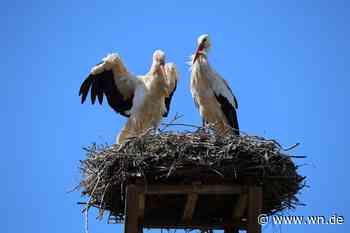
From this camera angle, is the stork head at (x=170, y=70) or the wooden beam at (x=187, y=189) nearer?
the wooden beam at (x=187, y=189)

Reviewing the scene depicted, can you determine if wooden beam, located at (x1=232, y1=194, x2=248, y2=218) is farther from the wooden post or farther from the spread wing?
the spread wing

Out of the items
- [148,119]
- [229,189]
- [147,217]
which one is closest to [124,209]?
[147,217]

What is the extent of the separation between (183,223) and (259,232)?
32.3 inches

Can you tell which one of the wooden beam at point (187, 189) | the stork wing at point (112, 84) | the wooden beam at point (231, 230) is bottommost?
the wooden beam at point (231, 230)

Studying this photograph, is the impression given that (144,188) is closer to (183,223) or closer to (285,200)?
(183,223)

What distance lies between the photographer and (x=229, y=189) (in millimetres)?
6934

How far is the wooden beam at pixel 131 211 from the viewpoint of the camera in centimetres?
677

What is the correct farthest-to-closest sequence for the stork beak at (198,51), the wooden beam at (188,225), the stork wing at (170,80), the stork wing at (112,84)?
the stork wing at (170,80) < the stork wing at (112,84) < the stork beak at (198,51) < the wooden beam at (188,225)

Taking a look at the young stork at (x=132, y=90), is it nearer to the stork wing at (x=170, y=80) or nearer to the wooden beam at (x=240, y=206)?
the stork wing at (x=170, y=80)

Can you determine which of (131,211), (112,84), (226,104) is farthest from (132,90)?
(131,211)

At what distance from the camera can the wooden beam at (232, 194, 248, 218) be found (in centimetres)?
699

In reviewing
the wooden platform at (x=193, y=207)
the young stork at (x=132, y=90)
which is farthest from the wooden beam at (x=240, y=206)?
the young stork at (x=132, y=90)

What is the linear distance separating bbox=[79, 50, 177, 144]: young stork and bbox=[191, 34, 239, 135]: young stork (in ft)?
1.53

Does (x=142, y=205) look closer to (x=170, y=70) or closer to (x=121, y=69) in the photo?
(x=121, y=69)
